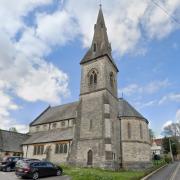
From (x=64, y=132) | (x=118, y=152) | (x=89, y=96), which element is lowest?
(x=118, y=152)

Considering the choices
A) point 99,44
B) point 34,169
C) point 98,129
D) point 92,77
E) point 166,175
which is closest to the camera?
point 34,169

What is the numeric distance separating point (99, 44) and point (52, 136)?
64.1 ft

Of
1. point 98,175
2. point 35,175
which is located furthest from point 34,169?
point 98,175

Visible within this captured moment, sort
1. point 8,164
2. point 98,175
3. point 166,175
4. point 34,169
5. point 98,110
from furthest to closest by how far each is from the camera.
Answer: point 98,110 → point 8,164 → point 166,175 → point 34,169 → point 98,175

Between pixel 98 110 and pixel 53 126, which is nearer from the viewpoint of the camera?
pixel 98 110

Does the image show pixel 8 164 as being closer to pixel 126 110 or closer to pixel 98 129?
pixel 98 129

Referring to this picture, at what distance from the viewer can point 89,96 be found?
37688mm

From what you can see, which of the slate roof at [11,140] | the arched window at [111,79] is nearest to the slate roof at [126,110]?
the arched window at [111,79]

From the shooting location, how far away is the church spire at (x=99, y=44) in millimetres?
40438

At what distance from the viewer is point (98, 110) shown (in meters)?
35.2

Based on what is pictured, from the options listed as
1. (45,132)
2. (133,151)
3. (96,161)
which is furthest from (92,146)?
(45,132)

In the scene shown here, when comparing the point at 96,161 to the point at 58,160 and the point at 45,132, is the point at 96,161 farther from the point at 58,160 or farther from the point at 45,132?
the point at 45,132

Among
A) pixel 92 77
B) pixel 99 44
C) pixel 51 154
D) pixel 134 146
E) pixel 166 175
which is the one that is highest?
pixel 99 44

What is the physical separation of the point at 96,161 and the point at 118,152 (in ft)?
18.1
